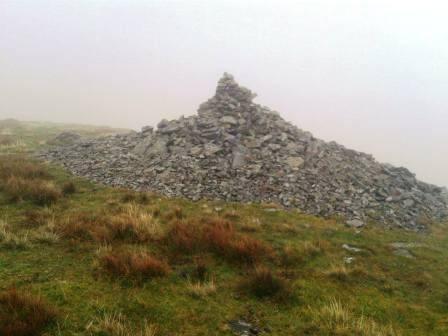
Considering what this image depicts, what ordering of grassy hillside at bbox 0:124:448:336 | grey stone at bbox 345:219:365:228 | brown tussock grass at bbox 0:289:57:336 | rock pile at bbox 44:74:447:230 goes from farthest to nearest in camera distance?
rock pile at bbox 44:74:447:230
grey stone at bbox 345:219:365:228
grassy hillside at bbox 0:124:448:336
brown tussock grass at bbox 0:289:57:336

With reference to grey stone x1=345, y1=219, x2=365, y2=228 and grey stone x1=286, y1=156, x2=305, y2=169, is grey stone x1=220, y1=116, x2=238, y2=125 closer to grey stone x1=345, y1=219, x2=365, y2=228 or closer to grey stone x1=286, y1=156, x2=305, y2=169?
grey stone x1=286, y1=156, x2=305, y2=169

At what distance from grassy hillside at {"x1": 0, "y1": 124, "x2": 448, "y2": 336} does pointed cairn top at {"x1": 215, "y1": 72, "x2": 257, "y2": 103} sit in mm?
13453

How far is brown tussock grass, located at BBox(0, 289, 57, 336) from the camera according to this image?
6.26m

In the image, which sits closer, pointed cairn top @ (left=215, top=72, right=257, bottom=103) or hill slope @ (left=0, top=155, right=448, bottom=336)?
hill slope @ (left=0, top=155, right=448, bottom=336)

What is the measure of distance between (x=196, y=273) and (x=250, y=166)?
41.6 ft

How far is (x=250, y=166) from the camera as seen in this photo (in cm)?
2197

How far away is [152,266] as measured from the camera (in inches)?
373

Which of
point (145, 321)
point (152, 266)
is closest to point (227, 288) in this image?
point (152, 266)

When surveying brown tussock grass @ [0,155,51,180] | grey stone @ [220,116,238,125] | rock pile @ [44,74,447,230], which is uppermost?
grey stone @ [220,116,238,125]

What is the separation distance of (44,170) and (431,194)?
82.5ft

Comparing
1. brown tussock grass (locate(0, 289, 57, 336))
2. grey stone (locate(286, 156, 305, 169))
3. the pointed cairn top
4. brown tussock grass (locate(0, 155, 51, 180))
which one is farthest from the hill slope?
the pointed cairn top

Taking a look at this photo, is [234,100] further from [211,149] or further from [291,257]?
[291,257]

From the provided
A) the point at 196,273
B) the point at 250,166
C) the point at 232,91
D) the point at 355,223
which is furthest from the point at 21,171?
the point at 355,223

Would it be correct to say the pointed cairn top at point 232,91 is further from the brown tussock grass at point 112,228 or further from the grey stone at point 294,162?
the brown tussock grass at point 112,228
